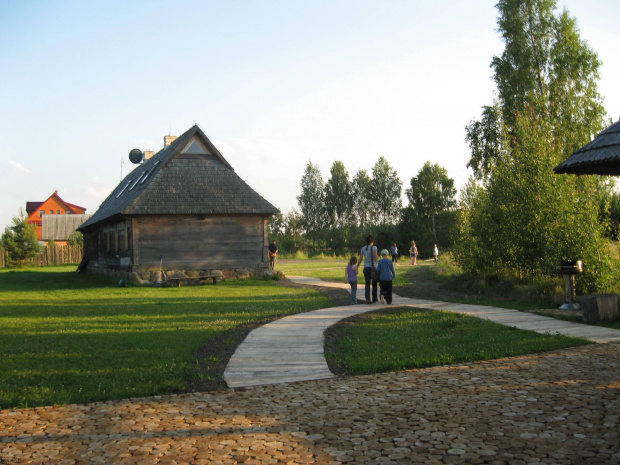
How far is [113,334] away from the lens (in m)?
11.0

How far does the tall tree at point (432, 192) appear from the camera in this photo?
62594mm

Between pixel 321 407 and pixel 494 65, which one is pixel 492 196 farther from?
pixel 494 65

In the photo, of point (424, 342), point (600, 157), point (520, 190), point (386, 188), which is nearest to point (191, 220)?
point (520, 190)

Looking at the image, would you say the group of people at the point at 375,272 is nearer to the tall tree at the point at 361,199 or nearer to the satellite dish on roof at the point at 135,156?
the satellite dish on roof at the point at 135,156

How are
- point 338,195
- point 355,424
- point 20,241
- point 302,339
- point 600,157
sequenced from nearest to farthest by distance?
point 355,424, point 600,157, point 302,339, point 20,241, point 338,195

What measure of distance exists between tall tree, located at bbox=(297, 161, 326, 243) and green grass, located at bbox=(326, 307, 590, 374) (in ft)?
198

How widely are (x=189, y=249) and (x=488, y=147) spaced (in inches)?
782

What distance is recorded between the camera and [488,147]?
34281 millimetres

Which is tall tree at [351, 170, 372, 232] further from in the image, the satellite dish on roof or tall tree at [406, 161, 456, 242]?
the satellite dish on roof

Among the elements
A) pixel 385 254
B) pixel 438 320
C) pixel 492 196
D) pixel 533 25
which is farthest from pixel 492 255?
pixel 533 25

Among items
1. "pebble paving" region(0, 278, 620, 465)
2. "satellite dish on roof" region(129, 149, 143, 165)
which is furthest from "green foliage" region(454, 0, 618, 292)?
"satellite dish on roof" region(129, 149, 143, 165)

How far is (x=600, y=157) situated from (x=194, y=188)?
2170 cm

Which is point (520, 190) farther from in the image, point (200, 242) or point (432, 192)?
point (432, 192)

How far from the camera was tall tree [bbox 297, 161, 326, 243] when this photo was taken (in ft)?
238
